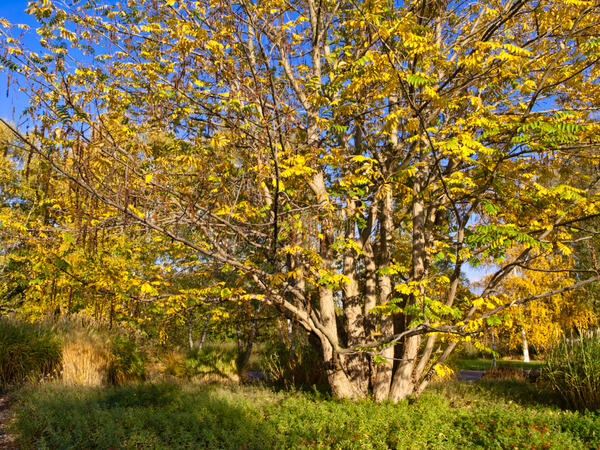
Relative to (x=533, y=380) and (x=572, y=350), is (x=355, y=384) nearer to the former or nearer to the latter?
(x=572, y=350)

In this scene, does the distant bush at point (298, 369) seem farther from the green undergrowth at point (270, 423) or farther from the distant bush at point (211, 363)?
the green undergrowth at point (270, 423)

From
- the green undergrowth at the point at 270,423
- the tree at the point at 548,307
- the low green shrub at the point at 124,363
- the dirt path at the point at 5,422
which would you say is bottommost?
the dirt path at the point at 5,422

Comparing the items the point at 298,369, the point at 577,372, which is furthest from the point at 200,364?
the point at 577,372

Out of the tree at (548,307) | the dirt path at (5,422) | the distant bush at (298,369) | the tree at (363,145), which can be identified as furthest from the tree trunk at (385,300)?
the tree at (548,307)

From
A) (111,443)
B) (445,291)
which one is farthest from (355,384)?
(111,443)

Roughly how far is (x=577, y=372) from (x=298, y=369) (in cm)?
638

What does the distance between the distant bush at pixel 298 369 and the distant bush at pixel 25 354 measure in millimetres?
5370

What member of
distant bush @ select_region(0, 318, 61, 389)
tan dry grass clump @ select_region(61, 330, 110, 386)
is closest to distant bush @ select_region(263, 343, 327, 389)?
tan dry grass clump @ select_region(61, 330, 110, 386)

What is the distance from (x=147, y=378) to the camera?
34.4 feet

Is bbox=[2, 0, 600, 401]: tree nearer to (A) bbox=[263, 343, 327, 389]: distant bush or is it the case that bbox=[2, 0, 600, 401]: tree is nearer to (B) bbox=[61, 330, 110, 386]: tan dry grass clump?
(A) bbox=[263, 343, 327, 389]: distant bush

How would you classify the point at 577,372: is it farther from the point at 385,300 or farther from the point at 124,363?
the point at 124,363

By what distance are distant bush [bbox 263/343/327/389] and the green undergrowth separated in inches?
88.2

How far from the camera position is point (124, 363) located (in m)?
9.95

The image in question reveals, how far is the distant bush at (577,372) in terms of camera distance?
24.8 ft
